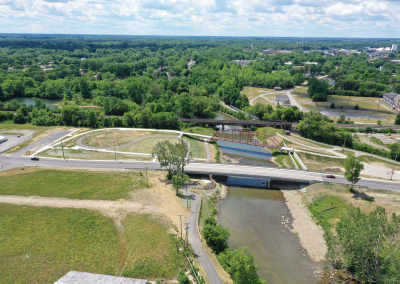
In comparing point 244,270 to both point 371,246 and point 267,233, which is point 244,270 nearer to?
point 371,246

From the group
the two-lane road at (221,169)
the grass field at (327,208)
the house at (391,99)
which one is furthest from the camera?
the house at (391,99)

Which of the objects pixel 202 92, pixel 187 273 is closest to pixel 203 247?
pixel 187 273

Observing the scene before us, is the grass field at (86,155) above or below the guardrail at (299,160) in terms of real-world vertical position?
above

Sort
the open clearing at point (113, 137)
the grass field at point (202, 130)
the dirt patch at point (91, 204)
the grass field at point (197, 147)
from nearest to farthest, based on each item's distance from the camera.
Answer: the dirt patch at point (91, 204) < the grass field at point (197, 147) < the open clearing at point (113, 137) < the grass field at point (202, 130)

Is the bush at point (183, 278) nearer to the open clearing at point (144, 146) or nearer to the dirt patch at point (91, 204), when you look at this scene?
the dirt patch at point (91, 204)

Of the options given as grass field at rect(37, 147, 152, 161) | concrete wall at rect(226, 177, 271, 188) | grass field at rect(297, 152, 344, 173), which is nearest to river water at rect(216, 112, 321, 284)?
concrete wall at rect(226, 177, 271, 188)

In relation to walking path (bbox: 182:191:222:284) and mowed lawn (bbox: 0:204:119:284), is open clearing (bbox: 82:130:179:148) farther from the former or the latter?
walking path (bbox: 182:191:222:284)

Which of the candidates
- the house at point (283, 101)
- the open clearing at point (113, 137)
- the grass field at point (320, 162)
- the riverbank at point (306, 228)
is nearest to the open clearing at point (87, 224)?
the open clearing at point (113, 137)
